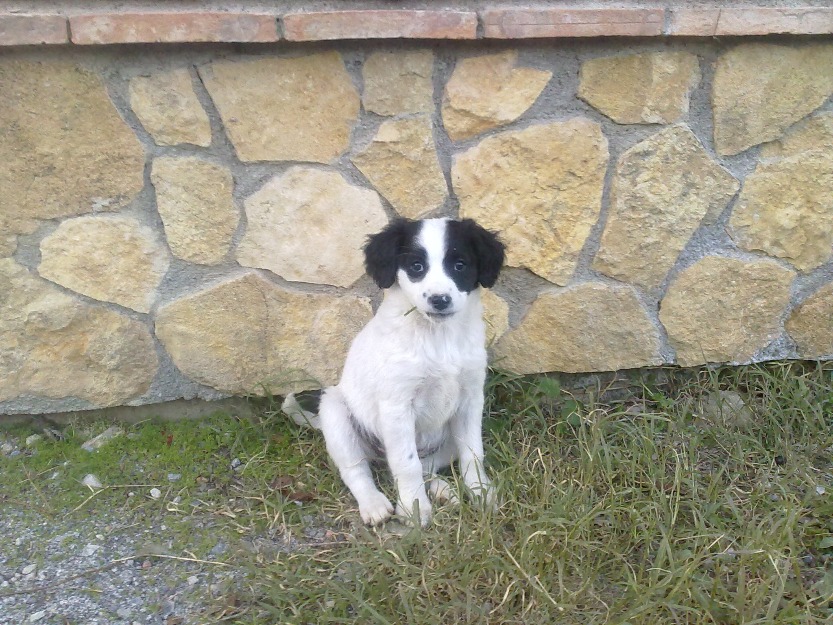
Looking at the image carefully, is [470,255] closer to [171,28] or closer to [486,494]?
[486,494]

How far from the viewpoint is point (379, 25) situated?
211 centimetres

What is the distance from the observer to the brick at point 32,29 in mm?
2008

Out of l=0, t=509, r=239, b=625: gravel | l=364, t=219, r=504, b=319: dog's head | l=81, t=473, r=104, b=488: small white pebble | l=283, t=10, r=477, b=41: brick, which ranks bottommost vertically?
l=0, t=509, r=239, b=625: gravel

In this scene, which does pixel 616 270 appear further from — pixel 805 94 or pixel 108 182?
pixel 108 182

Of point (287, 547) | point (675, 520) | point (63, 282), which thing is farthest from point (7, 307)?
point (675, 520)

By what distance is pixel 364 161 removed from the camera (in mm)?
2371

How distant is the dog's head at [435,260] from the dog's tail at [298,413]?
686 mm

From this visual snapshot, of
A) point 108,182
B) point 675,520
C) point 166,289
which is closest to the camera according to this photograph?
point 675,520

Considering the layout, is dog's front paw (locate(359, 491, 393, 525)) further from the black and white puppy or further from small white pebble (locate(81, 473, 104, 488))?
small white pebble (locate(81, 473, 104, 488))

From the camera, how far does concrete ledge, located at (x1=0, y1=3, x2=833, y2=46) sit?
2023 mm

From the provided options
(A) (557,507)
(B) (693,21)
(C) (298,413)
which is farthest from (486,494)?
(B) (693,21)

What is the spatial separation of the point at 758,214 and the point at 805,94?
415mm

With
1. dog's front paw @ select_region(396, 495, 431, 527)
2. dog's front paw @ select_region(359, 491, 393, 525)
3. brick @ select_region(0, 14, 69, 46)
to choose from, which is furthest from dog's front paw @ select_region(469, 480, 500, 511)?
brick @ select_region(0, 14, 69, 46)

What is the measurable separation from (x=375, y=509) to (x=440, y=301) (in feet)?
2.36
